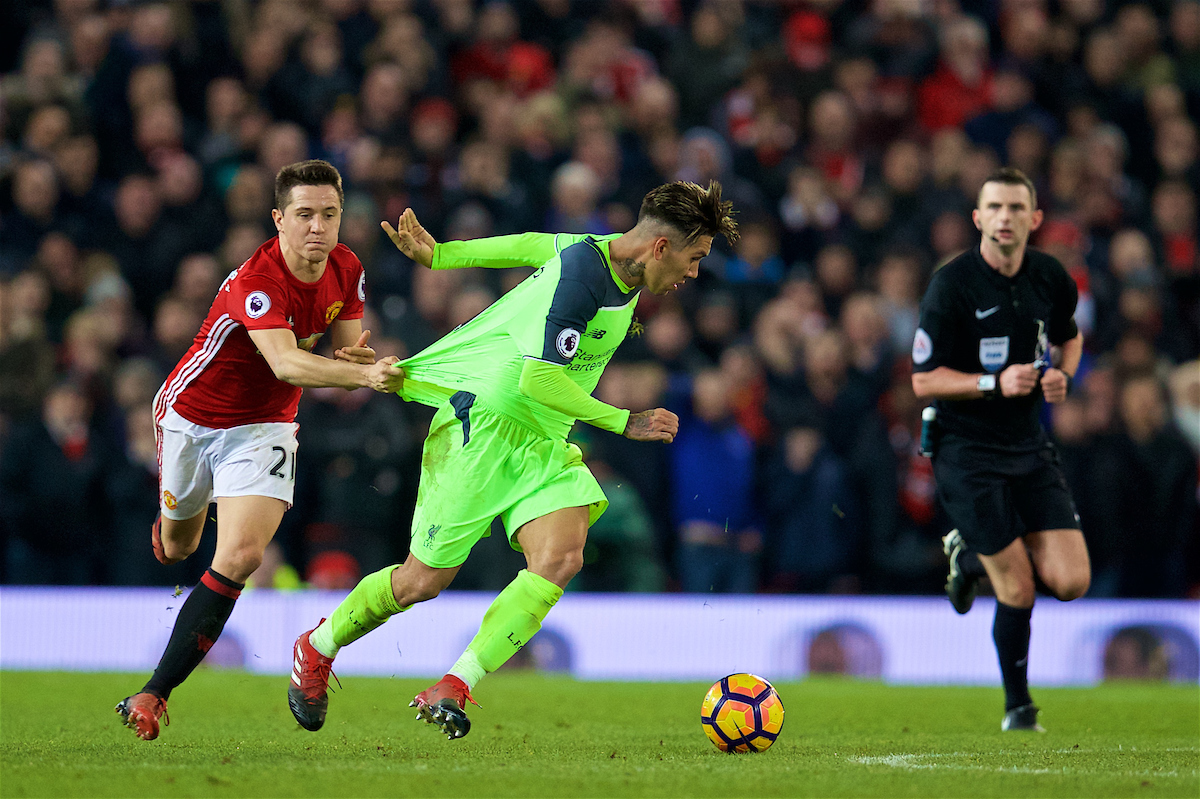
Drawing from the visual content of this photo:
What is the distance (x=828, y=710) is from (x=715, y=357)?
14.2 ft

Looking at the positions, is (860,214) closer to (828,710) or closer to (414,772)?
(828,710)

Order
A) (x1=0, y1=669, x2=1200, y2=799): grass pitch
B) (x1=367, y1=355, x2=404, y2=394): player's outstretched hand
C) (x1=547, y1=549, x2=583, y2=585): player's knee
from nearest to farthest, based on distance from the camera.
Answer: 1. (x1=0, y1=669, x2=1200, y2=799): grass pitch
2. (x1=367, y1=355, x2=404, y2=394): player's outstretched hand
3. (x1=547, y1=549, x2=583, y2=585): player's knee

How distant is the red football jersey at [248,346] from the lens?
19.7 ft

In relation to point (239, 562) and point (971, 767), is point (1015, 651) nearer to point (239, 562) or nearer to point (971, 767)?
point (971, 767)

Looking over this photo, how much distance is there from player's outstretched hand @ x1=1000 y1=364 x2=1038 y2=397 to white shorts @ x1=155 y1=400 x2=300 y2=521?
3.28 m

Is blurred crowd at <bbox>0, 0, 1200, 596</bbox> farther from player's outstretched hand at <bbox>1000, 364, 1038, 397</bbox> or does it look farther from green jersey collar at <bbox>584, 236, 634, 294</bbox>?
green jersey collar at <bbox>584, 236, 634, 294</bbox>

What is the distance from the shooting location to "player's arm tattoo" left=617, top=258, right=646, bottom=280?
5863mm

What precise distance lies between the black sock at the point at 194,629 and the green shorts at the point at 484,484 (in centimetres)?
83

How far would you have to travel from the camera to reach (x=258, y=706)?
25.9 feet

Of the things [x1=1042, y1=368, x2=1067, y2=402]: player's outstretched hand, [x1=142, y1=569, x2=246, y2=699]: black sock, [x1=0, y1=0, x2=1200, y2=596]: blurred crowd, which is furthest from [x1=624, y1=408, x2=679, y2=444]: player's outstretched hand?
[x1=0, y1=0, x2=1200, y2=596]: blurred crowd

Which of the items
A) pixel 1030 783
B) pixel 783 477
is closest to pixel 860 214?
pixel 783 477

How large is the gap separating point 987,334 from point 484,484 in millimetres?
2720

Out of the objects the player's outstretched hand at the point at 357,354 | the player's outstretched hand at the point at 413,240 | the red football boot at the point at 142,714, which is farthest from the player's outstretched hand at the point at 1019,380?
the red football boot at the point at 142,714

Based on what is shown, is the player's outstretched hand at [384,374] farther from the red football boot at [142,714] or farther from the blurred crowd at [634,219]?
the blurred crowd at [634,219]
